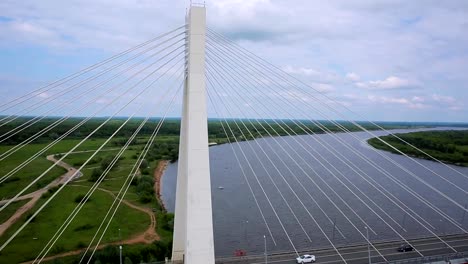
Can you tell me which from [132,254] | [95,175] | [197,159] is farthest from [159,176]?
[197,159]

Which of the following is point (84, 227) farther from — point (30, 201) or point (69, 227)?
point (30, 201)

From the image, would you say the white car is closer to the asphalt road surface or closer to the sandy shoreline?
the asphalt road surface

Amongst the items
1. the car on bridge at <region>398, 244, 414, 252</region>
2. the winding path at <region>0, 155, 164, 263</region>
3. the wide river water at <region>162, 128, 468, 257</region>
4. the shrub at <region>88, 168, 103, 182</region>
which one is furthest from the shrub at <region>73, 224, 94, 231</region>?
the car on bridge at <region>398, 244, 414, 252</region>

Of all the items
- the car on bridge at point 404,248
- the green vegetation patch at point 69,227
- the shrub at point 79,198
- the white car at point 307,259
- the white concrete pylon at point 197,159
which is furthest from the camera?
the shrub at point 79,198

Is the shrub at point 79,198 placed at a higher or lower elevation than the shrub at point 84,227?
higher

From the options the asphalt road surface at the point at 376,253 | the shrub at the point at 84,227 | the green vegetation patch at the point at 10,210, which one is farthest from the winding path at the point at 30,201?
the asphalt road surface at the point at 376,253

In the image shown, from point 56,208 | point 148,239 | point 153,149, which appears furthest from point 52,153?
point 148,239

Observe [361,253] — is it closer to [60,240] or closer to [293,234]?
[293,234]

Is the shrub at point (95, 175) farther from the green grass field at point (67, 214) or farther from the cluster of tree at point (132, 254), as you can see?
the cluster of tree at point (132, 254)
